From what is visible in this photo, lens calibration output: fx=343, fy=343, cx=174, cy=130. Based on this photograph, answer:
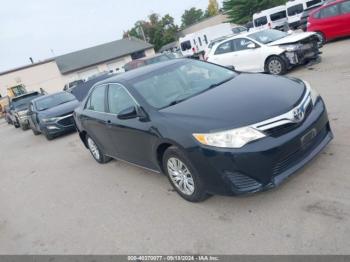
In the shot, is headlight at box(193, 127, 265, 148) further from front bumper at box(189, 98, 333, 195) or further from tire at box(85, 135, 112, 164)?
tire at box(85, 135, 112, 164)

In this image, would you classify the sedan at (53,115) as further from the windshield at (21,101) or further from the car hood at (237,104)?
the car hood at (237,104)

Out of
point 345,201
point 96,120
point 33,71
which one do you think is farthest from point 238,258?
point 33,71

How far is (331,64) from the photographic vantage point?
10305 mm

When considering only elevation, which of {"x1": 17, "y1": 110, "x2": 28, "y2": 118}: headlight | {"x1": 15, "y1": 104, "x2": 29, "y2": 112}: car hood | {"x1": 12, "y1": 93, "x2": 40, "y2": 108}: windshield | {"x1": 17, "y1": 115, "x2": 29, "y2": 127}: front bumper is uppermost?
{"x1": 12, "y1": 93, "x2": 40, "y2": 108}: windshield

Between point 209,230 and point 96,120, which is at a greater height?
point 96,120

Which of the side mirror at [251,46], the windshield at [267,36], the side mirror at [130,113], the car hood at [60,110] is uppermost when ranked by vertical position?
the side mirror at [130,113]

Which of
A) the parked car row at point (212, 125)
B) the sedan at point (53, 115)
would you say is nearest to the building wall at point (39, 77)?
the sedan at point (53, 115)

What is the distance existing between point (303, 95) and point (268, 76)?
829mm

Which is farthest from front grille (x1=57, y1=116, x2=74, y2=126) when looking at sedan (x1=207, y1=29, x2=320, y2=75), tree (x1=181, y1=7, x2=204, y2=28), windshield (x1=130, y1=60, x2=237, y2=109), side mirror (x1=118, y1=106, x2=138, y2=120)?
tree (x1=181, y1=7, x2=204, y2=28)

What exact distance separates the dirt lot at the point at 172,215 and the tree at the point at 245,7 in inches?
1855

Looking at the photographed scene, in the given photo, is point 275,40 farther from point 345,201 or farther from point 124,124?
point 345,201

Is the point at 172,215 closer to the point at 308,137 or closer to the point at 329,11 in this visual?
the point at 308,137

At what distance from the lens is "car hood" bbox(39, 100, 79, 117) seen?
11.4m

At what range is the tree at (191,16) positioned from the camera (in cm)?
12226
